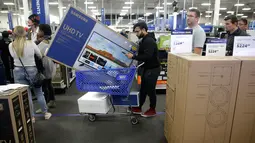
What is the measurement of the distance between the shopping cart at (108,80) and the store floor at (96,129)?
612 millimetres

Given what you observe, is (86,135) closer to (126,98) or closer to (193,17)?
(126,98)

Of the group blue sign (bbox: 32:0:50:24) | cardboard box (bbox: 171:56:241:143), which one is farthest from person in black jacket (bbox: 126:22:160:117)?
blue sign (bbox: 32:0:50:24)

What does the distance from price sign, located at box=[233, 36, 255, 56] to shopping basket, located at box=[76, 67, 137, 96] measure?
123 cm

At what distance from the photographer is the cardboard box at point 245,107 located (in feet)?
5.22

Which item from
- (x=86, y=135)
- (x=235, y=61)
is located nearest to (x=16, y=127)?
(x=86, y=135)

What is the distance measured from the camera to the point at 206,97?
1.62m

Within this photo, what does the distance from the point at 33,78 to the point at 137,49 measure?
5.40 ft

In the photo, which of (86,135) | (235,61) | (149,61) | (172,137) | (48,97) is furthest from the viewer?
(48,97)

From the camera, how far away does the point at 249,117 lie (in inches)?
66.5

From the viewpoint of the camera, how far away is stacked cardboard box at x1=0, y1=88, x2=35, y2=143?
1.70 meters

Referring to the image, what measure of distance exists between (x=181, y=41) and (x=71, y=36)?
54.5 inches

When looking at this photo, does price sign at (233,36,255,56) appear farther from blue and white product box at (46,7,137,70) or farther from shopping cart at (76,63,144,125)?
blue and white product box at (46,7,137,70)

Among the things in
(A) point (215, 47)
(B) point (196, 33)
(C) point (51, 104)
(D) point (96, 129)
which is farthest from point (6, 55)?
(A) point (215, 47)

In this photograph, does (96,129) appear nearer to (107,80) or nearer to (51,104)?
(107,80)
